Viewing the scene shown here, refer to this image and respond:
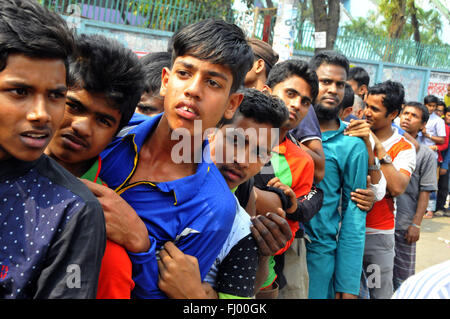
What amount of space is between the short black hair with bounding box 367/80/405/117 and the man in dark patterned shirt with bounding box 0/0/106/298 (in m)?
3.44

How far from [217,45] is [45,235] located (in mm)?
1014

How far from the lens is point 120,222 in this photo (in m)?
1.32

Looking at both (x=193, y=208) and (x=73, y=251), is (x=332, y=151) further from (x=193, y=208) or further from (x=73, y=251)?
(x=73, y=251)

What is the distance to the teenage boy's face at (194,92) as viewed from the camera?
168 cm

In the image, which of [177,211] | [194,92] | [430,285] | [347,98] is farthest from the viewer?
[347,98]

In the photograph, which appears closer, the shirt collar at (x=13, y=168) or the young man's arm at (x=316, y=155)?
the shirt collar at (x=13, y=168)

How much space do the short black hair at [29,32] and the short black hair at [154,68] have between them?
107 cm

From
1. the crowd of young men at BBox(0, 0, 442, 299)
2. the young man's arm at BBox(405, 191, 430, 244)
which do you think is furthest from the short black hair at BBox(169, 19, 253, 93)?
the young man's arm at BBox(405, 191, 430, 244)

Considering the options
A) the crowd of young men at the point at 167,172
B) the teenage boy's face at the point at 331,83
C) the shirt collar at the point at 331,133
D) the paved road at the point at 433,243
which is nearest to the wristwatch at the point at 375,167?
the crowd of young men at the point at 167,172

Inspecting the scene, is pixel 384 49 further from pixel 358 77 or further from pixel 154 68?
pixel 154 68

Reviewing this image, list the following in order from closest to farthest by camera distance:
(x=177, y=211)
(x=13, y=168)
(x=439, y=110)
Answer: (x=13, y=168)
(x=177, y=211)
(x=439, y=110)

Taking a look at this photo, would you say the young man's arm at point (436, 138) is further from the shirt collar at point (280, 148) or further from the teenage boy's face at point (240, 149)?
the teenage boy's face at point (240, 149)

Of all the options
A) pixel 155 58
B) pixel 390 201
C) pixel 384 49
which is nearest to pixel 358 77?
pixel 390 201

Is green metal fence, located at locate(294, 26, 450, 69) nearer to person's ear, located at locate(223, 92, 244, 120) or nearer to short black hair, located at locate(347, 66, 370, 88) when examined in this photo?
short black hair, located at locate(347, 66, 370, 88)
